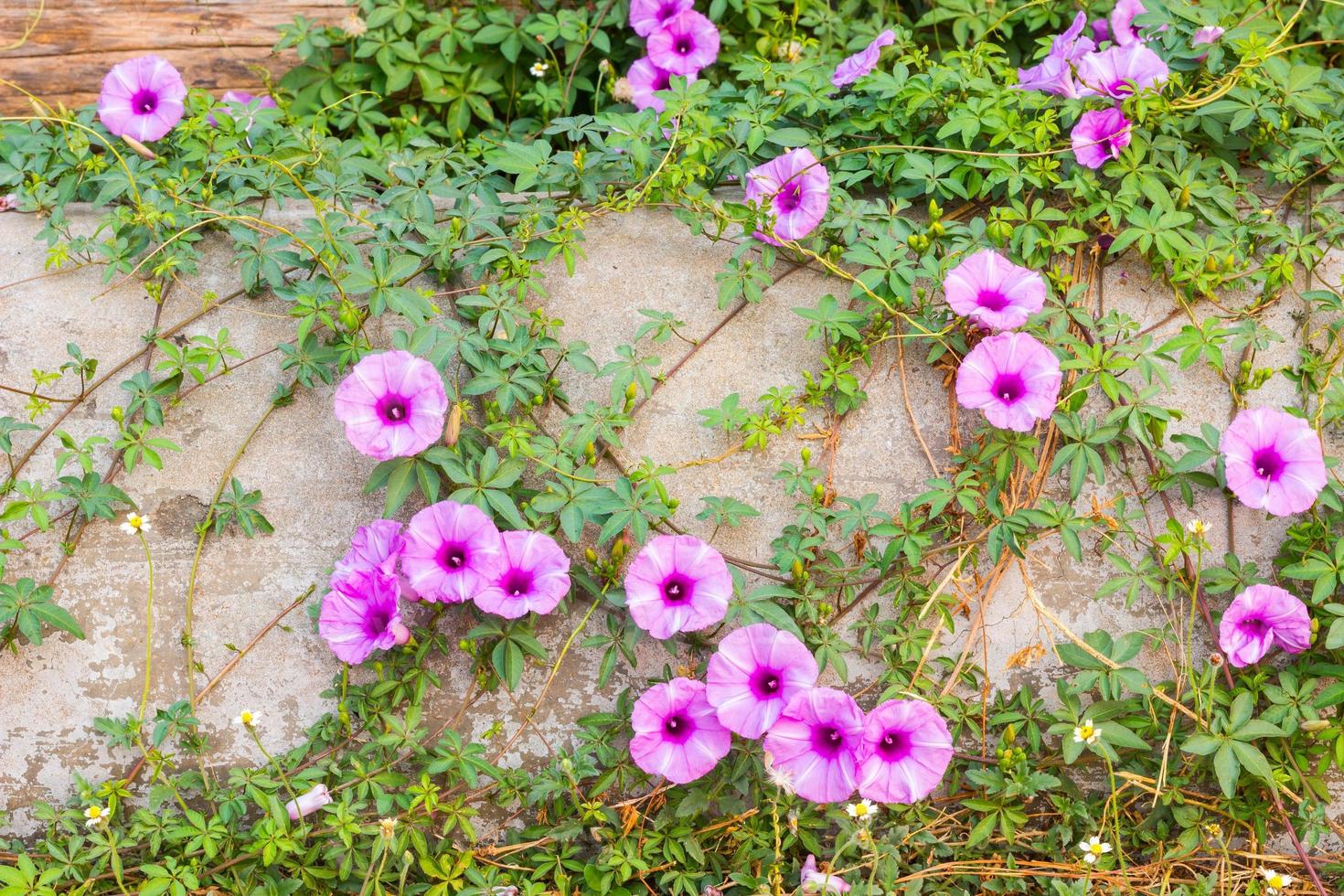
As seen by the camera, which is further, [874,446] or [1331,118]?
[1331,118]

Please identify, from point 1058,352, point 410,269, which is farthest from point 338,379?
point 1058,352

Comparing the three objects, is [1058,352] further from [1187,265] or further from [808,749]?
[808,749]

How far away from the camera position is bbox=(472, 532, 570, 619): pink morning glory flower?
2.17 metres

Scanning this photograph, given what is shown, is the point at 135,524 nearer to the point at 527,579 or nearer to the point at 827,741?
the point at 527,579

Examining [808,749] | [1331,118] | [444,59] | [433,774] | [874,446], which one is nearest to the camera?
[808,749]

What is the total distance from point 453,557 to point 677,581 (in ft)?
1.45

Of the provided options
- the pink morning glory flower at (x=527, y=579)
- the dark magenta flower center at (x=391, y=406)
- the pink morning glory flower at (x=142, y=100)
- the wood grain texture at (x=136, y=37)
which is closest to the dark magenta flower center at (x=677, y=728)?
the pink morning glory flower at (x=527, y=579)

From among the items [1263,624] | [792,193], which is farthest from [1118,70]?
[1263,624]

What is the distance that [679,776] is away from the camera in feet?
7.01

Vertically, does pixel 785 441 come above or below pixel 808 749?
above

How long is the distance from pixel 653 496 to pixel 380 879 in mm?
917

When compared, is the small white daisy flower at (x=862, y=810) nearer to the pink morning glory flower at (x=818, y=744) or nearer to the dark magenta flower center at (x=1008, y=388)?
the pink morning glory flower at (x=818, y=744)

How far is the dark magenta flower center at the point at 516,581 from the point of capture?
7.23 ft

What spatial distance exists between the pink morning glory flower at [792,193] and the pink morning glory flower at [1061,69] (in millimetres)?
563
